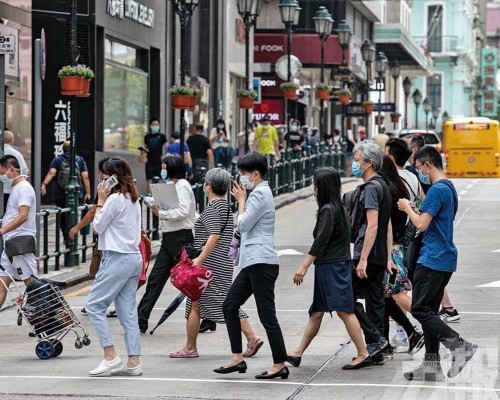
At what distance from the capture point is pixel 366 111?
5975 cm

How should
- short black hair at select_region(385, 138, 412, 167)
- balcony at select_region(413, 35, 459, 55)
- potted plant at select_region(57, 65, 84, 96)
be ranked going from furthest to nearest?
balcony at select_region(413, 35, 459, 55)
potted plant at select_region(57, 65, 84, 96)
short black hair at select_region(385, 138, 412, 167)

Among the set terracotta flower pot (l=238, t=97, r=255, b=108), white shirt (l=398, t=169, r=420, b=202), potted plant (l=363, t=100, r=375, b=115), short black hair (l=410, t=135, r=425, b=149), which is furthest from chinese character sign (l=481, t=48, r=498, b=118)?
white shirt (l=398, t=169, r=420, b=202)

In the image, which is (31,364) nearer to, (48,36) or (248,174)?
(248,174)

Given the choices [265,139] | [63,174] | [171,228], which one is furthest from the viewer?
[265,139]

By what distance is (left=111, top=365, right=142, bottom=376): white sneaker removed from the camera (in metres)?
11.1

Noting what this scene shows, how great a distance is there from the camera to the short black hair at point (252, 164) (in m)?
11.0

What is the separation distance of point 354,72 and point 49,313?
4821 cm

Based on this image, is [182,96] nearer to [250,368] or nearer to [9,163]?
[9,163]

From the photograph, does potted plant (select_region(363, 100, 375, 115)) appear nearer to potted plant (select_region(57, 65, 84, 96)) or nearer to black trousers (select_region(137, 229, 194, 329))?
potted plant (select_region(57, 65, 84, 96))

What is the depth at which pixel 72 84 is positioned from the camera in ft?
69.3

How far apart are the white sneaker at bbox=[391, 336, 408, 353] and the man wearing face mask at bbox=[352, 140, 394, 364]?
759 millimetres

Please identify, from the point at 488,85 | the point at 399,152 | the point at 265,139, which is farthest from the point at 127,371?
the point at 488,85

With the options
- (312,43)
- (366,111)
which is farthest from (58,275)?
(366,111)

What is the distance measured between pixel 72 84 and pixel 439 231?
11380 mm
